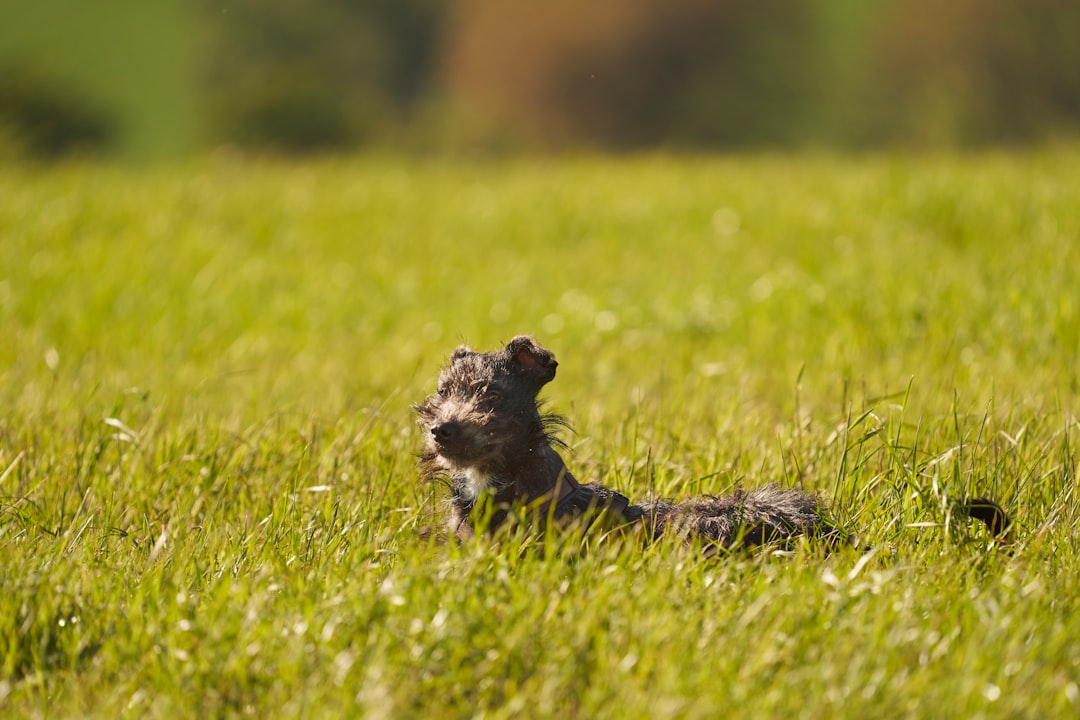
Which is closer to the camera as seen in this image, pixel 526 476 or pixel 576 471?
pixel 526 476

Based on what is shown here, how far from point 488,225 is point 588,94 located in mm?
33666

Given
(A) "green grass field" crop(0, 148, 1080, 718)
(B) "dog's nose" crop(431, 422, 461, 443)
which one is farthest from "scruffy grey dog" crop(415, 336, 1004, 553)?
(A) "green grass field" crop(0, 148, 1080, 718)

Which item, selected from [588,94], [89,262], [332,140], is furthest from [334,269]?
[588,94]

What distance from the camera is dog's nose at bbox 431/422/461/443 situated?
3984mm

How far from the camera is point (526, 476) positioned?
13.6ft

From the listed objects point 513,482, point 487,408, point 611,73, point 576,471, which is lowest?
point 576,471

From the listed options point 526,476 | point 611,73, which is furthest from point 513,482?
point 611,73

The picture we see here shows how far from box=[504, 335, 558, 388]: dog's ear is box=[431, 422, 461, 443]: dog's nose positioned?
1.35ft

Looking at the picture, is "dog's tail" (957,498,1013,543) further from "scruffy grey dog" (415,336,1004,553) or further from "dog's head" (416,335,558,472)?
"dog's head" (416,335,558,472)

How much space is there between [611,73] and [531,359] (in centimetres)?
4311

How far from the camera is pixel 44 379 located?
7.79 metres

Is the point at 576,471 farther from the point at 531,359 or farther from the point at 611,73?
the point at 611,73

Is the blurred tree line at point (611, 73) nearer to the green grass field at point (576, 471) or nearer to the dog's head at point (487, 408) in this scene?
the green grass field at point (576, 471)

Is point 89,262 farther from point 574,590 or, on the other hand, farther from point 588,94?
point 588,94
